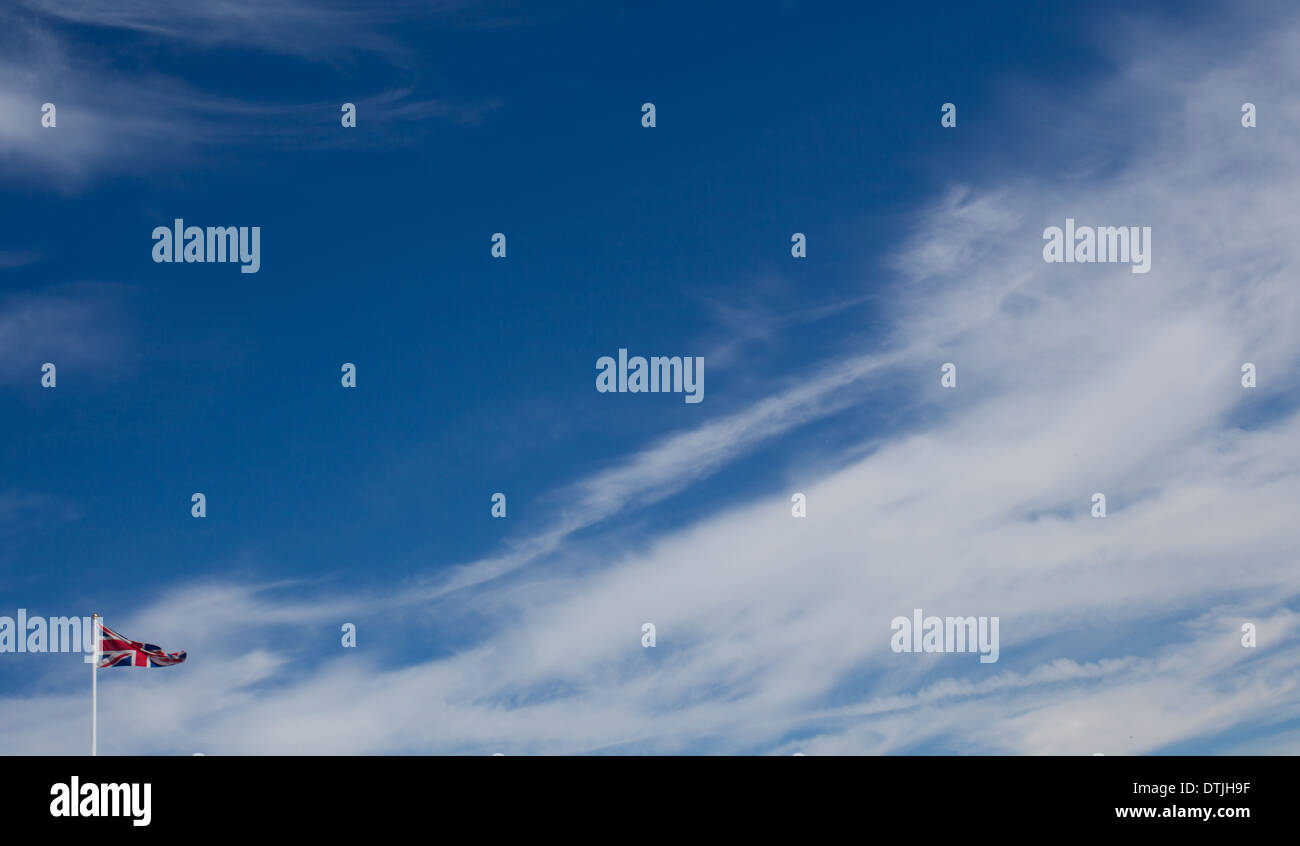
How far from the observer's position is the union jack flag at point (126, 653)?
142 feet

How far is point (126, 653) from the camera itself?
43.7 meters

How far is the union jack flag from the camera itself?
43.3 m
